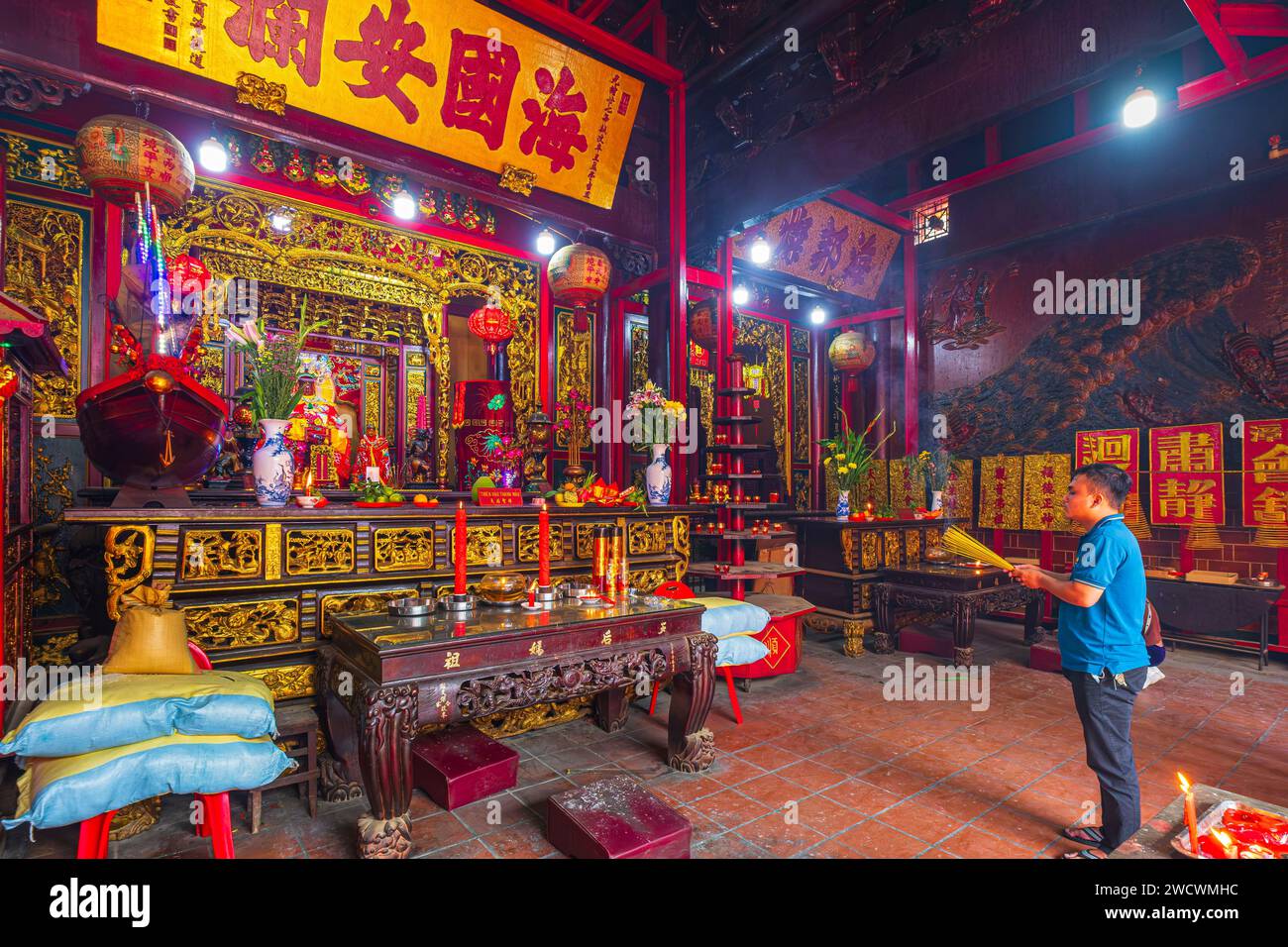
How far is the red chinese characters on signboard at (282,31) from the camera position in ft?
13.5

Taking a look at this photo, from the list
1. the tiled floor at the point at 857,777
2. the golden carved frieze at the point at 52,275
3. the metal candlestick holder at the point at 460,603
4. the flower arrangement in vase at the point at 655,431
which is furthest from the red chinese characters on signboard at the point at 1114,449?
the golden carved frieze at the point at 52,275

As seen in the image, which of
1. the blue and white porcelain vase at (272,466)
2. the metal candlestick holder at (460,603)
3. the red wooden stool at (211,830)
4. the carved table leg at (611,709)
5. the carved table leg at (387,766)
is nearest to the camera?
the red wooden stool at (211,830)

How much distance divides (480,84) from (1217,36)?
5409 millimetres

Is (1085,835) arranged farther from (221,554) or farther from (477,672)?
(221,554)

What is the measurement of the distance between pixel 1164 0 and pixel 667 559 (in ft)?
15.2

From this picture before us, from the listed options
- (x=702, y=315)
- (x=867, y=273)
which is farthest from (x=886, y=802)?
(x=867, y=273)

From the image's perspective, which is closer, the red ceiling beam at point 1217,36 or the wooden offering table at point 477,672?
the wooden offering table at point 477,672

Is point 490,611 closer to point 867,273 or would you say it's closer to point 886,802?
point 886,802

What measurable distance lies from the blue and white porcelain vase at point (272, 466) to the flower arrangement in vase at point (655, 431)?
108 inches

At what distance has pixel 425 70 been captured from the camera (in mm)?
4777

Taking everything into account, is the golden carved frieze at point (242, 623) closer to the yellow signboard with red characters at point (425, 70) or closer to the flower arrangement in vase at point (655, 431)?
the flower arrangement in vase at point (655, 431)

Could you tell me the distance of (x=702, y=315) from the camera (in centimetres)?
721

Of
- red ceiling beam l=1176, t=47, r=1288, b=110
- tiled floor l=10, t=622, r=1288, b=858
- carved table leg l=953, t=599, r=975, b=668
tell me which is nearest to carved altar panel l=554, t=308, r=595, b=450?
tiled floor l=10, t=622, r=1288, b=858
